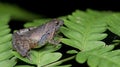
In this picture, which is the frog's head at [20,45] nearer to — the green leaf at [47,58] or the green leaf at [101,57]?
the green leaf at [47,58]

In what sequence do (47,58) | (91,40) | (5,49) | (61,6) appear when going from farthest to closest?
(61,6), (91,40), (5,49), (47,58)

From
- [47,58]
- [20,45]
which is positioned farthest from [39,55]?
[20,45]

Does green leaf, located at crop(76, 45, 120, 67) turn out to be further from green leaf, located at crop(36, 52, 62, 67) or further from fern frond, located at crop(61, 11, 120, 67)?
green leaf, located at crop(36, 52, 62, 67)

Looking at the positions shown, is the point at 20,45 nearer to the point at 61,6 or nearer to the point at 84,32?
the point at 84,32

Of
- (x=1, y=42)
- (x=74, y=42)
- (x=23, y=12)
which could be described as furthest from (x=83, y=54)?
(x=23, y=12)

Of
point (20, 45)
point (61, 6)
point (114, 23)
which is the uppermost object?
point (114, 23)

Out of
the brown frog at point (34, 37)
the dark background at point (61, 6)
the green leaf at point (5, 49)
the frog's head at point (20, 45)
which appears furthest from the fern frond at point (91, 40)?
the dark background at point (61, 6)

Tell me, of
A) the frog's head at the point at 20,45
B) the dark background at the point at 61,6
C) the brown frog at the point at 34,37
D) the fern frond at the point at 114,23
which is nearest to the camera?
the frog's head at the point at 20,45

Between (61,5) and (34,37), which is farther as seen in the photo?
(61,5)

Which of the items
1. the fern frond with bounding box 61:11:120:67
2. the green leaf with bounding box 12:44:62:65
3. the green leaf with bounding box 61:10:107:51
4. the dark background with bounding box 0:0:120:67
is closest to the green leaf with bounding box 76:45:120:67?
the fern frond with bounding box 61:11:120:67

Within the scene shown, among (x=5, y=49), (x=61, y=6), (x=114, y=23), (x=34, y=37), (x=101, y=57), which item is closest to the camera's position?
(x=101, y=57)
